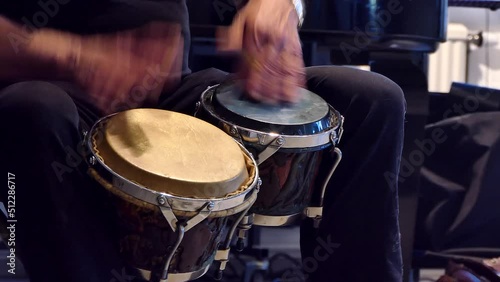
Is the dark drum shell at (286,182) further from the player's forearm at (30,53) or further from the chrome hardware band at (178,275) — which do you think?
the player's forearm at (30,53)

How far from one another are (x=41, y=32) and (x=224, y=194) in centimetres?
32

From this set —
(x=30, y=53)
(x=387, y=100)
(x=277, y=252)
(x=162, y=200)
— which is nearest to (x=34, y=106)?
(x=30, y=53)

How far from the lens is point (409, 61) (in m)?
1.54

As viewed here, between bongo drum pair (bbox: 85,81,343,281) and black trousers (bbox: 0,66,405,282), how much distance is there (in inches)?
1.5

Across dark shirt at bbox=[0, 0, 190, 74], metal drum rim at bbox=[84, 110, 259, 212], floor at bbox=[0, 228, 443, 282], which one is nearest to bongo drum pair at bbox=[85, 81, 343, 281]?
metal drum rim at bbox=[84, 110, 259, 212]

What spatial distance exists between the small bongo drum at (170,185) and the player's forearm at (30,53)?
98 mm

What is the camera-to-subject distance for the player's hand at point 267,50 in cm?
89

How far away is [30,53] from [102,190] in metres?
0.20

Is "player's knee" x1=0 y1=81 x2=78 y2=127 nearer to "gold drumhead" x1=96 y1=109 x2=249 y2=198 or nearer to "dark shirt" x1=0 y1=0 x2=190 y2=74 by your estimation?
"gold drumhead" x1=96 y1=109 x2=249 y2=198

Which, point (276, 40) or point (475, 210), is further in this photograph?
point (475, 210)

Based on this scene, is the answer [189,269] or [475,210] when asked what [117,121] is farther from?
[475,210]

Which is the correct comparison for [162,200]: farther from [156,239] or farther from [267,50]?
[267,50]

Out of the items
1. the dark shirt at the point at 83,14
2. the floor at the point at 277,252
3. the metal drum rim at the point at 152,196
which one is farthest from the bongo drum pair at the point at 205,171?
the floor at the point at 277,252

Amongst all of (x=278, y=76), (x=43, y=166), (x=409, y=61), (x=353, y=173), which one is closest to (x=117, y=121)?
(x=43, y=166)
